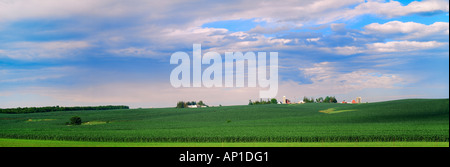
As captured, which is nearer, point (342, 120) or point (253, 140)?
point (253, 140)

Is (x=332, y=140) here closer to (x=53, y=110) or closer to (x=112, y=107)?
(x=53, y=110)

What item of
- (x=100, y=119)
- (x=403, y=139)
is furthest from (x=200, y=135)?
(x=100, y=119)

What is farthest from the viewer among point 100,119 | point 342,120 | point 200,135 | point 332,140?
point 100,119

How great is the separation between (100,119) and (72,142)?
44.4 metres

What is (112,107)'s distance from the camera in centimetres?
12900

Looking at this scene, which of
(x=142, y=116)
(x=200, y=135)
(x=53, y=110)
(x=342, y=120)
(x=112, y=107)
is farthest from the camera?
(x=112, y=107)

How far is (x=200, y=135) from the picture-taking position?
38188 millimetres

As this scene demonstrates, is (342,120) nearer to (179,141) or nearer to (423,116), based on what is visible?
(423,116)

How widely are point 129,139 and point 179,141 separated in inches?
203

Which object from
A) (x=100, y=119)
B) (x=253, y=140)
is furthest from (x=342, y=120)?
(x=100, y=119)

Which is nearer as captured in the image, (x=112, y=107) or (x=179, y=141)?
(x=179, y=141)

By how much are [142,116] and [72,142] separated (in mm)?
49221

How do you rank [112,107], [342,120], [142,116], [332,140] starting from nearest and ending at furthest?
[332,140]
[342,120]
[142,116]
[112,107]

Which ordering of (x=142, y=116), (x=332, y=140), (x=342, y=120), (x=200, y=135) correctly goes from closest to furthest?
(x=332, y=140) → (x=200, y=135) → (x=342, y=120) → (x=142, y=116)
